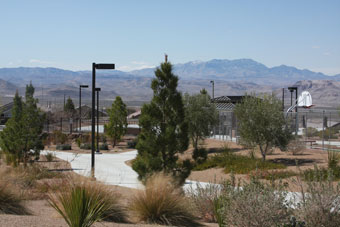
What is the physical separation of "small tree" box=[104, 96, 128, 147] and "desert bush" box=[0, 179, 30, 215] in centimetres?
2664

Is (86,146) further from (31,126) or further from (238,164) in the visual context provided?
(238,164)

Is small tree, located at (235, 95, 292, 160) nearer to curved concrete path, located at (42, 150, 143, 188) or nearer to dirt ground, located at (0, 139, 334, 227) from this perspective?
dirt ground, located at (0, 139, 334, 227)

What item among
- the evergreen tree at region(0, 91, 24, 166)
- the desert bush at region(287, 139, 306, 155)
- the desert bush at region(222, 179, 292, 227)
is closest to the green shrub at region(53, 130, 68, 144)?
the evergreen tree at region(0, 91, 24, 166)

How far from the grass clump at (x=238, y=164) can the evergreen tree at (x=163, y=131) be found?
6056 millimetres

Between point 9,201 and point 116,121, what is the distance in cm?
2730

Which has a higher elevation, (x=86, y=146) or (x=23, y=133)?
(x=23, y=133)

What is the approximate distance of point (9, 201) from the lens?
388 inches

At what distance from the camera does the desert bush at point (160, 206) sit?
943 cm

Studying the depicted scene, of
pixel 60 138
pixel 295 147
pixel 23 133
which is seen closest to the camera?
pixel 23 133

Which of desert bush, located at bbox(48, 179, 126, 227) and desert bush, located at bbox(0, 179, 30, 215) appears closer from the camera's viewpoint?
desert bush, located at bbox(48, 179, 126, 227)

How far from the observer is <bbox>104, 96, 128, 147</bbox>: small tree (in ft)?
121

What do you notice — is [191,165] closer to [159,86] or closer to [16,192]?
[159,86]

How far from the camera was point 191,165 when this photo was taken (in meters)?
13.7

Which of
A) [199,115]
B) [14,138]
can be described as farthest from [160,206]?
[199,115]
